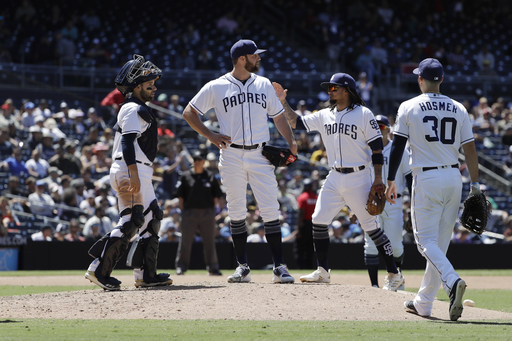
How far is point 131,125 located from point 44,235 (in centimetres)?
741

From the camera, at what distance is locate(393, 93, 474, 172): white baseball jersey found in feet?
21.0

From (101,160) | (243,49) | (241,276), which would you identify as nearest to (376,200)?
(241,276)

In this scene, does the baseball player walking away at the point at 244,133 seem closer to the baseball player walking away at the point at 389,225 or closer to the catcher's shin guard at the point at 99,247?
the catcher's shin guard at the point at 99,247

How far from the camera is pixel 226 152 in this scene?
7680 mm

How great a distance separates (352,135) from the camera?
7.71 metres

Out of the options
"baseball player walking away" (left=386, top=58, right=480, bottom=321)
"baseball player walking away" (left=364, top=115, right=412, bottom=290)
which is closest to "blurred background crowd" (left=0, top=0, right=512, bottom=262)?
"baseball player walking away" (left=364, top=115, right=412, bottom=290)

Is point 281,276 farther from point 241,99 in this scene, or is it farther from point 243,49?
point 243,49

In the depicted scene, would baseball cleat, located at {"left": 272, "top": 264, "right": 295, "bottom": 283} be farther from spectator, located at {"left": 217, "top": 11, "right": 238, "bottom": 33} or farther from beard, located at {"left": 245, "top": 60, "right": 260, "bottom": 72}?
spectator, located at {"left": 217, "top": 11, "right": 238, "bottom": 33}

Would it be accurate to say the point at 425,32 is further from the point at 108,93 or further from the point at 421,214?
the point at 421,214

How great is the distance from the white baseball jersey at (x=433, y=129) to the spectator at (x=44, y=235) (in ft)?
29.9

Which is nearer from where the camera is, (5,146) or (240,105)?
(240,105)

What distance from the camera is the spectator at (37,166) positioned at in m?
15.7

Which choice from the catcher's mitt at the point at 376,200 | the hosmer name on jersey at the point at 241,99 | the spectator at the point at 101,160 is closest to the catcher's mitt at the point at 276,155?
the hosmer name on jersey at the point at 241,99

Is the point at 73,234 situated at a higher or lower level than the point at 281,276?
lower
